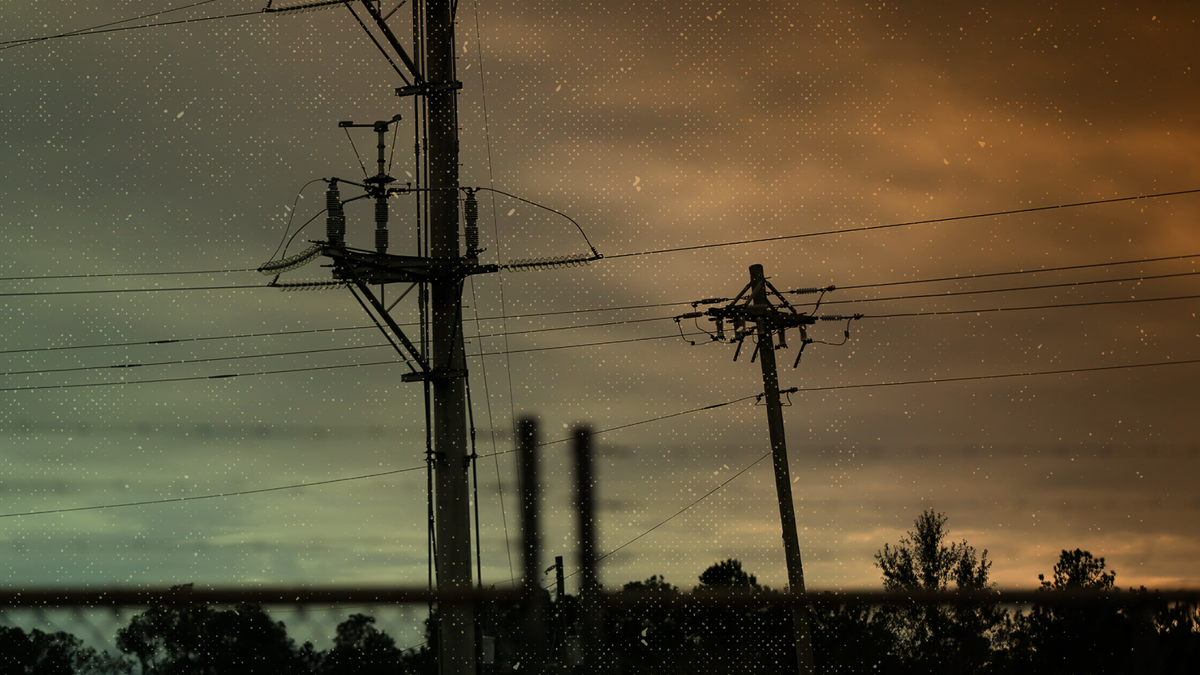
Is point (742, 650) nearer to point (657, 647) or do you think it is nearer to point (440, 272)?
point (657, 647)

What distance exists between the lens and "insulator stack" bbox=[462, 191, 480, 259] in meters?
16.1

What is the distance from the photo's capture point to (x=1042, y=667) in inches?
208

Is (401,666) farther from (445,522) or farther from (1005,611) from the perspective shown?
(445,522)

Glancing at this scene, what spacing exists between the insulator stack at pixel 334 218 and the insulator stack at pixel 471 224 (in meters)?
1.99

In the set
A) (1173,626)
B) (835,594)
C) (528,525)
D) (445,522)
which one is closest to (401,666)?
(528,525)

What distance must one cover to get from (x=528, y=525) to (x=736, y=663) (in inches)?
984

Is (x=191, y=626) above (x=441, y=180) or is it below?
below

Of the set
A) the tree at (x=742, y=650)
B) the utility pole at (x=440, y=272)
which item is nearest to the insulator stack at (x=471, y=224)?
the utility pole at (x=440, y=272)

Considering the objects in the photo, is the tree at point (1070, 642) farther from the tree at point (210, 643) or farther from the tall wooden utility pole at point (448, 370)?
the tall wooden utility pole at point (448, 370)

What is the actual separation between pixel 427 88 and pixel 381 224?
252 cm

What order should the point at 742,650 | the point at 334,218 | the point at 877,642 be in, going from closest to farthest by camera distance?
the point at 877,642 < the point at 334,218 < the point at 742,650

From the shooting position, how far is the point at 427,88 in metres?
16.7

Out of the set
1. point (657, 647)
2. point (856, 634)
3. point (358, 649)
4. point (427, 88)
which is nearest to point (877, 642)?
point (856, 634)

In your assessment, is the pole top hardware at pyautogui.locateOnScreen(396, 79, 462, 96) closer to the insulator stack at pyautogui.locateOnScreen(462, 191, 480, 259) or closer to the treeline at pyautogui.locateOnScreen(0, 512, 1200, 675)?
the insulator stack at pyautogui.locateOnScreen(462, 191, 480, 259)
